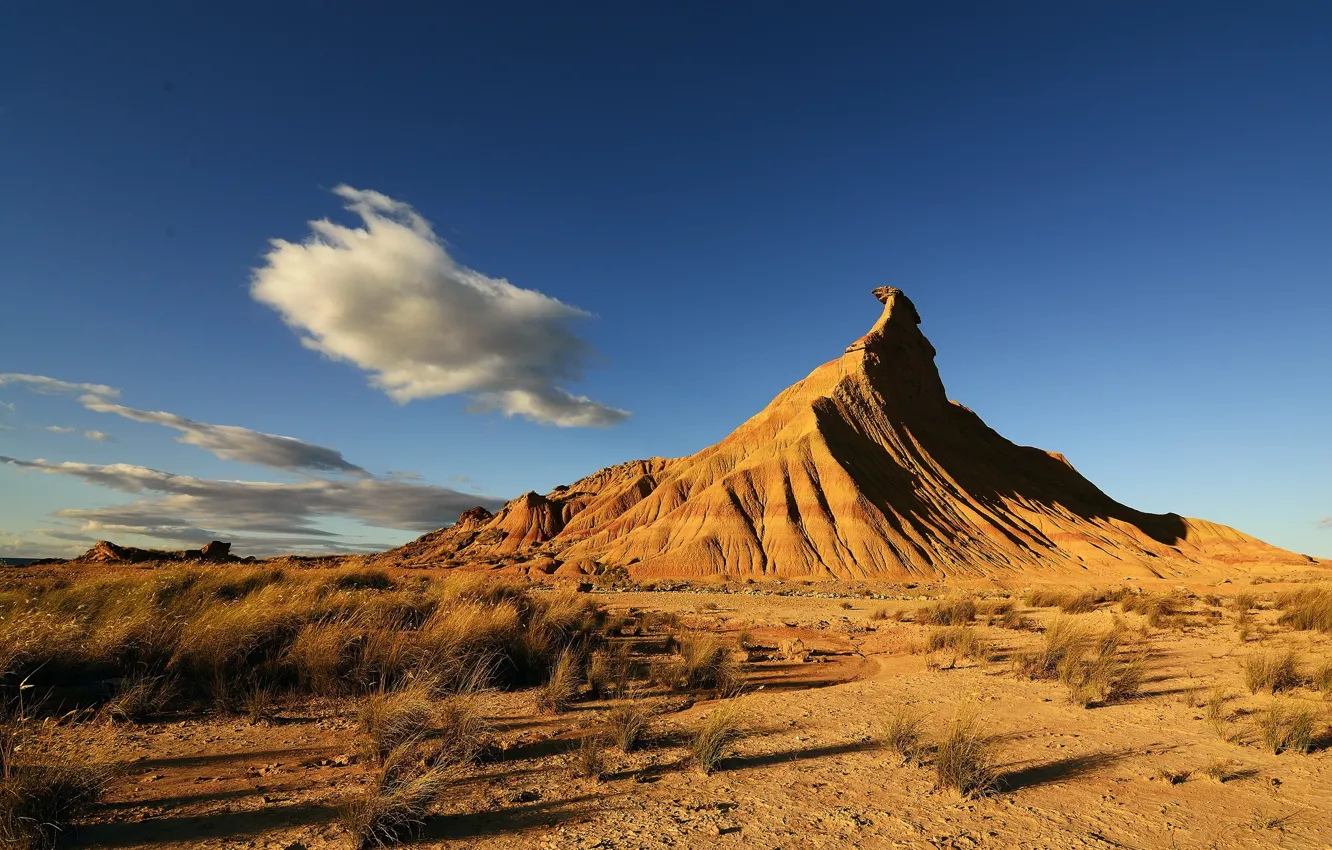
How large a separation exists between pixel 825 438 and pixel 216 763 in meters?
57.8

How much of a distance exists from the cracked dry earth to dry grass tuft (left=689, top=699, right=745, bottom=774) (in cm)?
12

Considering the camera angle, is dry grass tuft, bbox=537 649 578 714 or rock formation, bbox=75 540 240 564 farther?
rock formation, bbox=75 540 240 564

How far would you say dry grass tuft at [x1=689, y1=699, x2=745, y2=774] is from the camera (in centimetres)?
615

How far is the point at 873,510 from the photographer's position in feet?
177

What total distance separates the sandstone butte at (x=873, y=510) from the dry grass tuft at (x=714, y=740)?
4267 cm

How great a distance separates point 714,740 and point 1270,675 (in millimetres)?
10255

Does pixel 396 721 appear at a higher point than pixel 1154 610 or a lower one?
higher

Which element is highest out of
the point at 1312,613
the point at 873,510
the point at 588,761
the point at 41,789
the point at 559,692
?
the point at 873,510

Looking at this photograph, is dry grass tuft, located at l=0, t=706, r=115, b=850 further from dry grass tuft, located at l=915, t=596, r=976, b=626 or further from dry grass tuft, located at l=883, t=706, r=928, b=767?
dry grass tuft, located at l=915, t=596, r=976, b=626

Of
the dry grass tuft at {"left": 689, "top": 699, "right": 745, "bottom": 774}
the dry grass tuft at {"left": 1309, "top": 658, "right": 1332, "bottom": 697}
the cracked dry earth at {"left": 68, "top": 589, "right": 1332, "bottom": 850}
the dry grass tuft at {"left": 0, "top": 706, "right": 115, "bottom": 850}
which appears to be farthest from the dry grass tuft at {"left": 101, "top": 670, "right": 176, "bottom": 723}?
the dry grass tuft at {"left": 1309, "top": 658, "right": 1332, "bottom": 697}

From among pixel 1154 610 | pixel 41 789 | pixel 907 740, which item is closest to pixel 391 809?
pixel 41 789

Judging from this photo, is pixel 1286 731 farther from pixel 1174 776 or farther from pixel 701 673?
pixel 701 673

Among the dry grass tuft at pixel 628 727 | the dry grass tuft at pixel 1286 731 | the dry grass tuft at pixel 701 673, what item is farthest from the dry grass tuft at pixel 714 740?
the dry grass tuft at pixel 1286 731

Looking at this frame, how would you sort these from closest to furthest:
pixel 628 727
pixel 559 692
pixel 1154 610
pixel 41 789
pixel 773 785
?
pixel 41 789, pixel 773 785, pixel 628 727, pixel 559 692, pixel 1154 610
